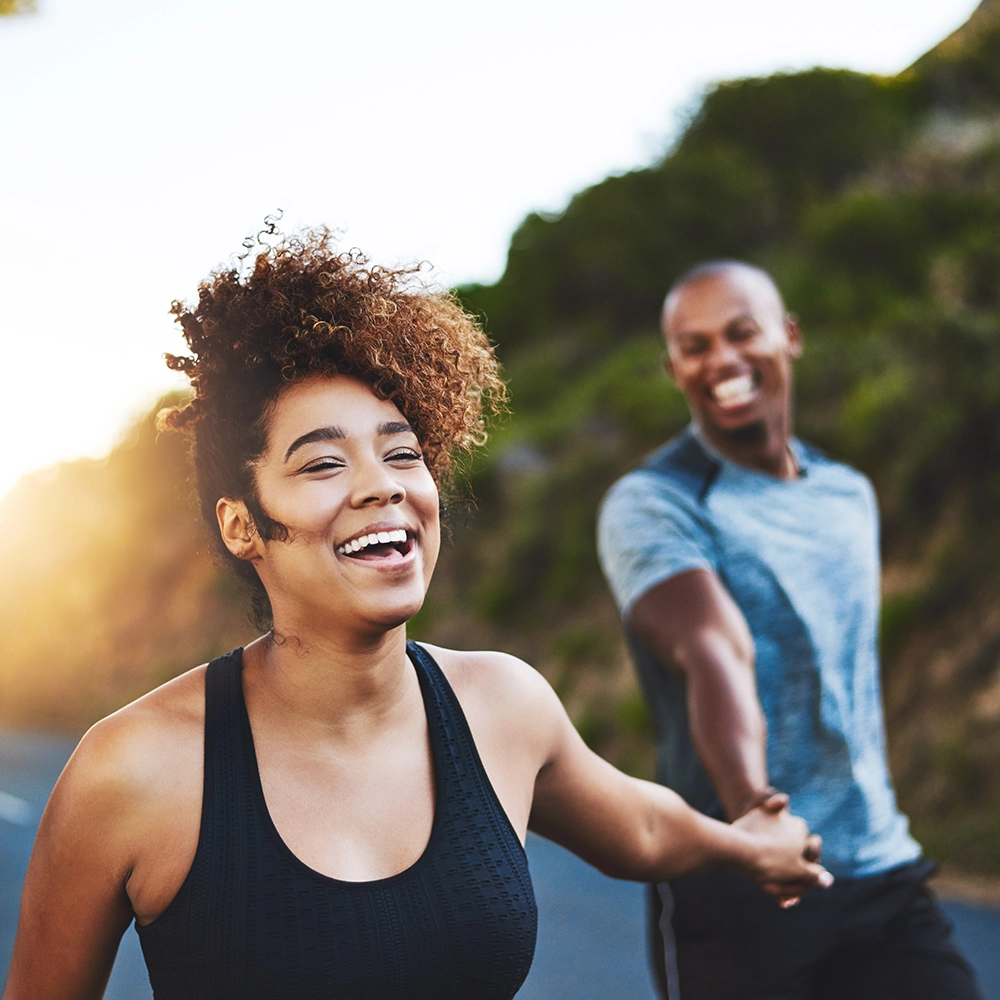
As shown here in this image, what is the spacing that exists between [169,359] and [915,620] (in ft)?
31.3

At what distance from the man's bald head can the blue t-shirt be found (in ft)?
1.99

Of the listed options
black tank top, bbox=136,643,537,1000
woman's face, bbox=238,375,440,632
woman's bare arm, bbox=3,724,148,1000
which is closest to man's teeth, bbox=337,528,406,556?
woman's face, bbox=238,375,440,632

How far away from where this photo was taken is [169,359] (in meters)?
2.28

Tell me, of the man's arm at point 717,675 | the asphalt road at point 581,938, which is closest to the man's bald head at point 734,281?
the man's arm at point 717,675

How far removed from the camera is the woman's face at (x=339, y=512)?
209cm

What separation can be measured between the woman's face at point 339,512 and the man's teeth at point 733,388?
1.56m

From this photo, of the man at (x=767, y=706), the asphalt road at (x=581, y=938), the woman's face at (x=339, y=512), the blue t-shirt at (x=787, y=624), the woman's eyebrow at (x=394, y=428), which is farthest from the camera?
the asphalt road at (x=581, y=938)

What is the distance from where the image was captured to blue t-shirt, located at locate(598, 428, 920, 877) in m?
3.04

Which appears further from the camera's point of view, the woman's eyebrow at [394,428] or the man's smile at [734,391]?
the man's smile at [734,391]

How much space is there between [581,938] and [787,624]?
5.16m

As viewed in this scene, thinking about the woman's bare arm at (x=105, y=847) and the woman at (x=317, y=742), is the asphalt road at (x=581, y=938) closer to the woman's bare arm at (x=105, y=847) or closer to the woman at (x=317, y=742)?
the woman at (x=317, y=742)

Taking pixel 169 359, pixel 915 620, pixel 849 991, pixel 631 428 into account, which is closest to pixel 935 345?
pixel 915 620

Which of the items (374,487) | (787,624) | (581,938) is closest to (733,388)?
(787,624)

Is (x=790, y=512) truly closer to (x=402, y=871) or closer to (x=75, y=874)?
(x=402, y=871)
